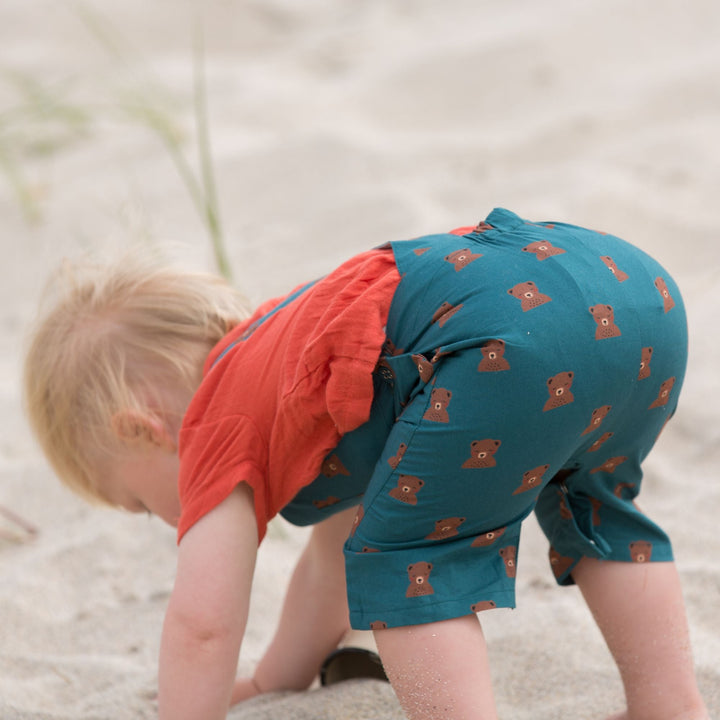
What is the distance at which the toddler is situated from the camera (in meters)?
0.98

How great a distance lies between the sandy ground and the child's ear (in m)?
0.38

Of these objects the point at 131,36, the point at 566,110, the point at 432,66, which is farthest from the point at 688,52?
the point at 131,36

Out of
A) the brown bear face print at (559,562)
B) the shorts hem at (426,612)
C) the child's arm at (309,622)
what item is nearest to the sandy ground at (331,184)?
the child's arm at (309,622)

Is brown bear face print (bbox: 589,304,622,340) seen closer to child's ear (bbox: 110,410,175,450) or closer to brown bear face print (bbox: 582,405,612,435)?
brown bear face print (bbox: 582,405,612,435)

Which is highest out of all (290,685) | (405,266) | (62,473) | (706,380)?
(405,266)

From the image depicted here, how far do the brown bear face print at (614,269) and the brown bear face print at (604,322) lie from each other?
5 cm

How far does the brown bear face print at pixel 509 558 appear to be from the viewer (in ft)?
3.41

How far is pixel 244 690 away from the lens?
139 cm

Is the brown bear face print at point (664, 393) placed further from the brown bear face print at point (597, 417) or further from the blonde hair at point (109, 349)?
the blonde hair at point (109, 349)

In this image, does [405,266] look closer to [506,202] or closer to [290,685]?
[290,685]

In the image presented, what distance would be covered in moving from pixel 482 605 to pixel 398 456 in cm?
17

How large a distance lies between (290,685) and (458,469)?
1.87 feet

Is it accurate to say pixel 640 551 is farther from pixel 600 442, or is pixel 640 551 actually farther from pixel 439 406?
pixel 439 406

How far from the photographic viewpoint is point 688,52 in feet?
10.6
